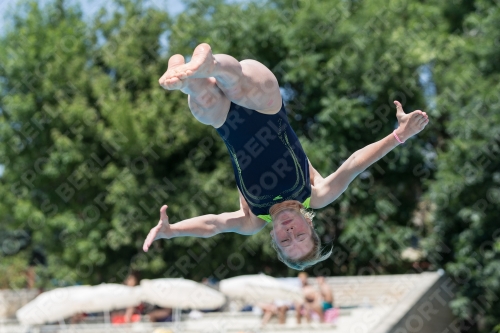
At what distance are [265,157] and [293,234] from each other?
0.62 m

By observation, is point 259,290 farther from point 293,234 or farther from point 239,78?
point 239,78

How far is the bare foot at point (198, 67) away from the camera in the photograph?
379 cm

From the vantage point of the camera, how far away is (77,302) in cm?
1279

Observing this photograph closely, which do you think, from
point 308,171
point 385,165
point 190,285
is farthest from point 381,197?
point 308,171

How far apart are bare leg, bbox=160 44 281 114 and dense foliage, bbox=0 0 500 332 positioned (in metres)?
9.08

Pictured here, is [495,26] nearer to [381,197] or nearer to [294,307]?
[381,197]

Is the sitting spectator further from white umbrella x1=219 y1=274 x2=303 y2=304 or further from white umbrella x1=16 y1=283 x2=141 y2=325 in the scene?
white umbrella x1=219 y1=274 x2=303 y2=304

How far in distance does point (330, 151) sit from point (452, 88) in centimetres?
285

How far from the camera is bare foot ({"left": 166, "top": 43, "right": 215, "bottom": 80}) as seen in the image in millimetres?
3795

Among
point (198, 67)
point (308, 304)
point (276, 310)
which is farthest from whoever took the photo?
point (276, 310)

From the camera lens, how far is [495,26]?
42.3 ft

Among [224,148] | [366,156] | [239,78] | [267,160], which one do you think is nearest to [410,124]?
[366,156]

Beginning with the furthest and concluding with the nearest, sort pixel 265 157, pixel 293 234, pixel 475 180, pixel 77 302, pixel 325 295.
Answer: pixel 475 180, pixel 77 302, pixel 325 295, pixel 265 157, pixel 293 234

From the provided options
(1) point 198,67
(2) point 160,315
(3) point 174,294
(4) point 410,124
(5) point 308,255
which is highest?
(1) point 198,67
